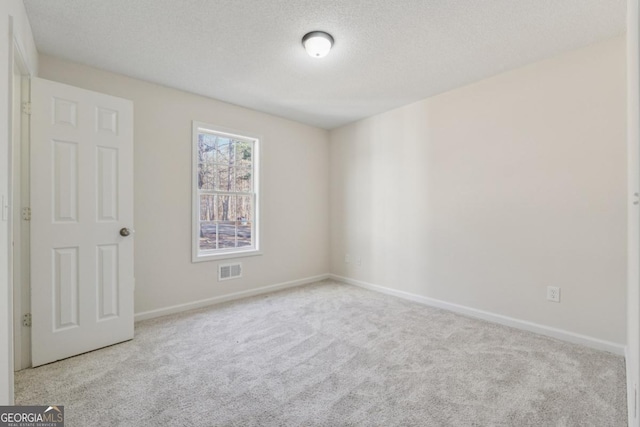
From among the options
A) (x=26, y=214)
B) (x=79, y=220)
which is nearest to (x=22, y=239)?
(x=26, y=214)

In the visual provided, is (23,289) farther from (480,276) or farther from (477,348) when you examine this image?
(480,276)

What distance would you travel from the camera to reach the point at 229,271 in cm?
359

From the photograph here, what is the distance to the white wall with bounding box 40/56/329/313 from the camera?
9.56 ft

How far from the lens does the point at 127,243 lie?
2.48m

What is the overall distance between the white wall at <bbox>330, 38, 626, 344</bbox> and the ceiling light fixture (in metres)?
1.67

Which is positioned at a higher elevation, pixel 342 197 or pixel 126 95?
pixel 126 95

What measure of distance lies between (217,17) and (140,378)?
249cm

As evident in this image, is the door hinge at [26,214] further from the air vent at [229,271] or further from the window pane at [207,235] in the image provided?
the air vent at [229,271]

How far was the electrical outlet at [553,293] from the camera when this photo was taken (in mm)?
2503

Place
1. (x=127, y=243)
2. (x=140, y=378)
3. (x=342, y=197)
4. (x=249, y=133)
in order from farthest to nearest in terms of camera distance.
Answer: (x=342, y=197), (x=249, y=133), (x=127, y=243), (x=140, y=378)

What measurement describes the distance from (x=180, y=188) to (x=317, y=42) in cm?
210

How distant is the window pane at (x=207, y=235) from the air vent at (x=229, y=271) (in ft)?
0.94

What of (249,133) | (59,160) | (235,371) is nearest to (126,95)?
(59,160)

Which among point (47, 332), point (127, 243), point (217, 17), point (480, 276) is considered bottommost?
point (47, 332)
